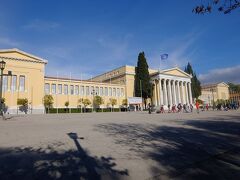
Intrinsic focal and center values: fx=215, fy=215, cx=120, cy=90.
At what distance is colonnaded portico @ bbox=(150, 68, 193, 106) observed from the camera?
74562mm

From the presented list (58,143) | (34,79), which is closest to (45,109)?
(34,79)

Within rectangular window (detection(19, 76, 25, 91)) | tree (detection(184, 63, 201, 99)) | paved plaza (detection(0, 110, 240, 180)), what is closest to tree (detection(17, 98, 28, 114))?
rectangular window (detection(19, 76, 25, 91))

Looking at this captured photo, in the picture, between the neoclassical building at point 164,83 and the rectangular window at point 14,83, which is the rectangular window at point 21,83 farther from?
the neoclassical building at point 164,83

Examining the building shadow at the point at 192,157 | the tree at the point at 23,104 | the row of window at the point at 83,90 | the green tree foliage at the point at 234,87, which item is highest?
the green tree foliage at the point at 234,87

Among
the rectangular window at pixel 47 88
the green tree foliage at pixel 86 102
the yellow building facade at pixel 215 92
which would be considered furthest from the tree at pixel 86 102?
the yellow building facade at pixel 215 92

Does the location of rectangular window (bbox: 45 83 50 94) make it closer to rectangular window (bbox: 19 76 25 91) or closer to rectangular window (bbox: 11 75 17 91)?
rectangular window (bbox: 19 76 25 91)

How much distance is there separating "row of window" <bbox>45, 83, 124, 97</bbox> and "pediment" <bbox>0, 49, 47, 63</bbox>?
873cm

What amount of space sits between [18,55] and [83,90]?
22.0m

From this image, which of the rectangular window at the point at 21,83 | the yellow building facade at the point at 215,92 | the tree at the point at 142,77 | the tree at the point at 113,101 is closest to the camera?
the rectangular window at the point at 21,83

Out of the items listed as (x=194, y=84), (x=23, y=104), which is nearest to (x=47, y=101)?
(x=23, y=104)

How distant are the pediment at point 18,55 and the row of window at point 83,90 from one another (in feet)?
28.6

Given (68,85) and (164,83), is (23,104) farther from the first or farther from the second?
(164,83)

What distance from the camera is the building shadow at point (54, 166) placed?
4566 mm

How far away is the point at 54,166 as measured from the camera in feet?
17.1
